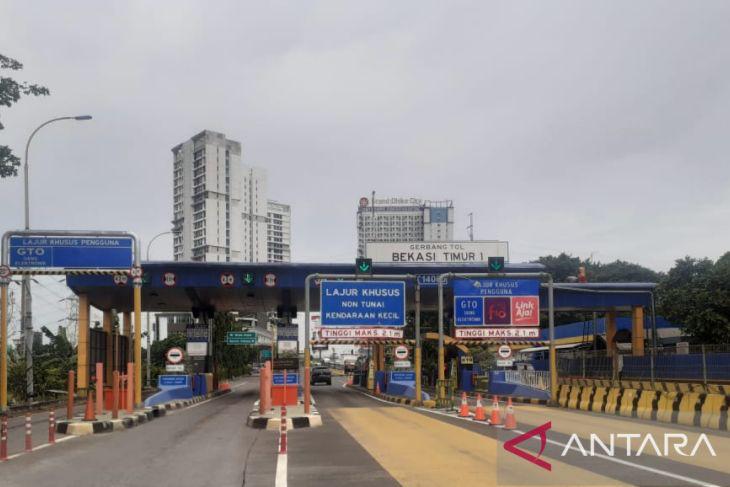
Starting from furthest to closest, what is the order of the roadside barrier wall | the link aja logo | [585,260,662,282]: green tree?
[585,260,662,282]: green tree < the roadside barrier wall < the link aja logo

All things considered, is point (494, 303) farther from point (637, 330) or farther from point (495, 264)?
point (637, 330)

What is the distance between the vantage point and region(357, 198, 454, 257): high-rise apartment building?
11462cm

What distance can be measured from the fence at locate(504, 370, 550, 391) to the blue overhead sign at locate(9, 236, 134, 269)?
65.2 feet

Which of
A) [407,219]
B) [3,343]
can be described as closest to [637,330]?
[3,343]

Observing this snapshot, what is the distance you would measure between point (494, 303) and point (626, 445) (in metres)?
15.6

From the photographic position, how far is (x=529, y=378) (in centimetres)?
3894

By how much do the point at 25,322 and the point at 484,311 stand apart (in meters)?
17.2

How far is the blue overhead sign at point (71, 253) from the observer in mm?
24078

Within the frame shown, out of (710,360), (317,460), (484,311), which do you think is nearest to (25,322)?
(484,311)

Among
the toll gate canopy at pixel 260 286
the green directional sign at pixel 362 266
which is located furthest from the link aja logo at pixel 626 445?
the toll gate canopy at pixel 260 286

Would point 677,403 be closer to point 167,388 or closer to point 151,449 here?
point 151,449

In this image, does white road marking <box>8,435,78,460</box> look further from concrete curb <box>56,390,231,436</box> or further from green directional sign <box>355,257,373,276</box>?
green directional sign <box>355,257,373,276</box>

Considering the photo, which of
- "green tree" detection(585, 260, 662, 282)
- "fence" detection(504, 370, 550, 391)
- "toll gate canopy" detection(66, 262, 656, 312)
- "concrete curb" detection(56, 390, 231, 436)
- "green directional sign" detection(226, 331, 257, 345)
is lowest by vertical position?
"fence" detection(504, 370, 550, 391)

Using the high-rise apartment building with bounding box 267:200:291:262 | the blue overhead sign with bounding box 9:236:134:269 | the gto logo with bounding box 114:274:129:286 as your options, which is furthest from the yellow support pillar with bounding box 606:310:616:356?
the high-rise apartment building with bounding box 267:200:291:262
